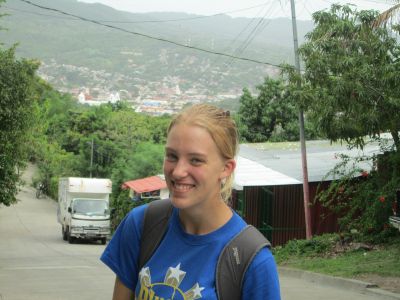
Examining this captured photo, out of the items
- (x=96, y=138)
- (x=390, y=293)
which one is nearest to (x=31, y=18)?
(x=96, y=138)

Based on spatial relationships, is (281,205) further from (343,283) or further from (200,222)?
(200,222)

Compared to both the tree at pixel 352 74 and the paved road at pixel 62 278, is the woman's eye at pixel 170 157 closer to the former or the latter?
the paved road at pixel 62 278

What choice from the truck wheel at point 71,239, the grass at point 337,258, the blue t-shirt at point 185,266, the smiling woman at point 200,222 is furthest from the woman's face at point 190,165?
the truck wheel at point 71,239

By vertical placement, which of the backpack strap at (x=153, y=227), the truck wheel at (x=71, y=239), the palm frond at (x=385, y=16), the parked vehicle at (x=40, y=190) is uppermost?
the palm frond at (x=385, y=16)

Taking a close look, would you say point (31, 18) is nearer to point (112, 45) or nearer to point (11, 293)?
point (112, 45)

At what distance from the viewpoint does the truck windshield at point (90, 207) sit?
36688 millimetres

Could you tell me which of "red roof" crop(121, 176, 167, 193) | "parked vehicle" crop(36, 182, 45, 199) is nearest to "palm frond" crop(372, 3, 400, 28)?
"red roof" crop(121, 176, 167, 193)

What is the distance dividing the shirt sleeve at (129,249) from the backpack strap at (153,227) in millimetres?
22

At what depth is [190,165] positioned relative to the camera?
2.66 m

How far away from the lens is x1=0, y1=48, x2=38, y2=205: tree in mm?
21609

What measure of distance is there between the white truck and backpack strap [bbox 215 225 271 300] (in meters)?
33.9

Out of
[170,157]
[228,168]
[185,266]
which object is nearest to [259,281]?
[185,266]

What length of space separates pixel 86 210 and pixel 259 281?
1369 inches

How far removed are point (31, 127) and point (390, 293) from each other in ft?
44.7
